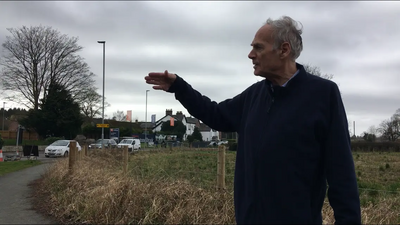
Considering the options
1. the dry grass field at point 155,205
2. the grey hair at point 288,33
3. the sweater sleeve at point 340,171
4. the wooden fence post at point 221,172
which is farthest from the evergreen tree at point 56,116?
the sweater sleeve at point 340,171

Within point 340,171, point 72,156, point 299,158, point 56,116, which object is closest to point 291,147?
point 299,158

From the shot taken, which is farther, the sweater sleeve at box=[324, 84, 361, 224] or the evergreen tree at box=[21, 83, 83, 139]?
the evergreen tree at box=[21, 83, 83, 139]

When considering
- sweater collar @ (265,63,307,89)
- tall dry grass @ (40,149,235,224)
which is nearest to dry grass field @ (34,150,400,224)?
tall dry grass @ (40,149,235,224)

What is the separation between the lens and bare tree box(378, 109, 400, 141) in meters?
54.2

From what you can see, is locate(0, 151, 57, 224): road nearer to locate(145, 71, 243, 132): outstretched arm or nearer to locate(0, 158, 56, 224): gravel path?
locate(0, 158, 56, 224): gravel path

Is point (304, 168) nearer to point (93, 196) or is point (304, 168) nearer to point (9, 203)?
point (93, 196)

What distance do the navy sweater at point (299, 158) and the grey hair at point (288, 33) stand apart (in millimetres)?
170

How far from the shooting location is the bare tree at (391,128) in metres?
54.2

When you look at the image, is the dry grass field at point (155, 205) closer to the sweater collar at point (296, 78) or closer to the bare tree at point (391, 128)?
the sweater collar at point (296, 78)

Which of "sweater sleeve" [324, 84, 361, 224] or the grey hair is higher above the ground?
the grey hair

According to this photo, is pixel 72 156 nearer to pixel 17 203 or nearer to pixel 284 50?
pixel 17 203

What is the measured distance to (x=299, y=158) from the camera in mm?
1820

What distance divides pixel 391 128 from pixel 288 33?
6276 cm

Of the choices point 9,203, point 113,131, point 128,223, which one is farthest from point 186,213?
point 113,131
